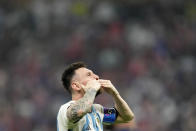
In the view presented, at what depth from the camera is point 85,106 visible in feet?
27.3

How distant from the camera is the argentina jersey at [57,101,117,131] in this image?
28.1 feet

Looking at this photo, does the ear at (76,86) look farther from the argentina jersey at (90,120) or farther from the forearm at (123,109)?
the forearm at (123,109)

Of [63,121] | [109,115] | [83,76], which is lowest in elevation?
[63,121]

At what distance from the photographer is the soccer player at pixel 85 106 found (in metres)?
8.39

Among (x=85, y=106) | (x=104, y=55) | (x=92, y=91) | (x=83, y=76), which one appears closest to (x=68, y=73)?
(x=83, y=76)

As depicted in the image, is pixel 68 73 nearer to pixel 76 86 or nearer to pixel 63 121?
pixel 76 86

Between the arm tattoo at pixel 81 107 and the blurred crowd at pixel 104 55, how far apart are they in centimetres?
759

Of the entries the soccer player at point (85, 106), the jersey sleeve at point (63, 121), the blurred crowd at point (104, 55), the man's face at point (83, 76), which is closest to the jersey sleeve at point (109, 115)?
the soccer player at point (85, 106)

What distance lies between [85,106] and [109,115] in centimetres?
73

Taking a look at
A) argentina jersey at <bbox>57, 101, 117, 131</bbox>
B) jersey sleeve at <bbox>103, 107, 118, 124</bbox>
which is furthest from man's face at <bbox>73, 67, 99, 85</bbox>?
jersey sleeve at <bbox>103, 107, 118, 124</bbox>

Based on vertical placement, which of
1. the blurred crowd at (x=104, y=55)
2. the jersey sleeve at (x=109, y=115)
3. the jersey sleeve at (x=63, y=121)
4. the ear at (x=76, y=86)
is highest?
the blurred crowd at (x=104, y=55)

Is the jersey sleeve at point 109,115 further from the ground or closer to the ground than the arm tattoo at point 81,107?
further from the ground

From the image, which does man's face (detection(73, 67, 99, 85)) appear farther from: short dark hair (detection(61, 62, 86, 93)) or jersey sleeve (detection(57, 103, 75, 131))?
jersey sleeve (detection(57, 103, 75, 131))

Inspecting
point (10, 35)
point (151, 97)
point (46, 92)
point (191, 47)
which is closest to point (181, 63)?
point (191, 47)
